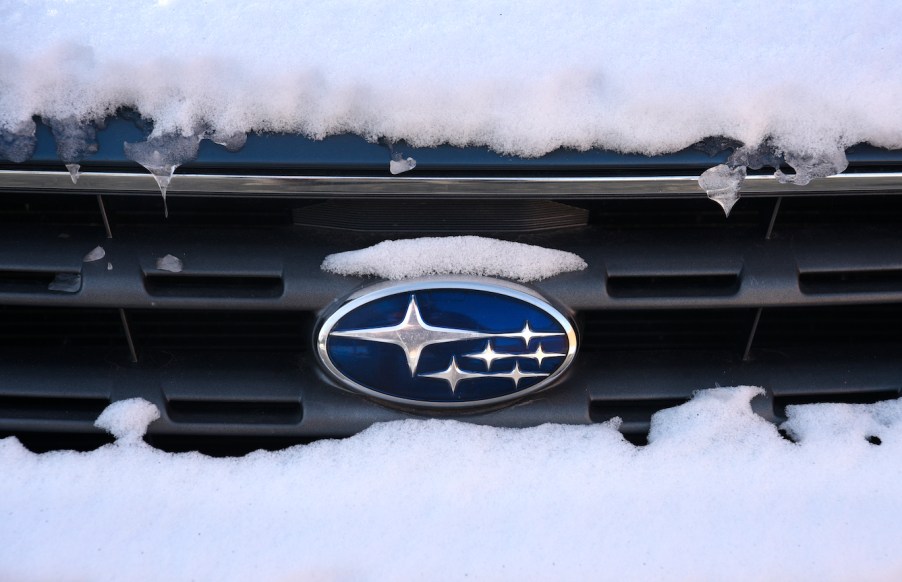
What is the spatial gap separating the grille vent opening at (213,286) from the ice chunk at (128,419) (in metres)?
0.21

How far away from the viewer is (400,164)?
1.20 metres

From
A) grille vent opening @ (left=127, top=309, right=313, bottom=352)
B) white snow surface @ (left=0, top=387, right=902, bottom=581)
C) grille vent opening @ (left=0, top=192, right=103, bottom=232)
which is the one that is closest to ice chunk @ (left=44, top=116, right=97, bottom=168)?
grille vent opening @ (left=0, top=192, right=103, bottom=232)

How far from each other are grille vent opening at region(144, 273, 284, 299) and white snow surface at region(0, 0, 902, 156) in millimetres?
245

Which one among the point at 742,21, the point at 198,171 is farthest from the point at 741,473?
the point at 198,171

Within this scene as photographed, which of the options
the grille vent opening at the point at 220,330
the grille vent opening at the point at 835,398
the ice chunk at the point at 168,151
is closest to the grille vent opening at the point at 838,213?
the grille vent opening at the point at 835,398

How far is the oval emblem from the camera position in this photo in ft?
4.24

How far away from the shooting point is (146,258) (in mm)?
1299

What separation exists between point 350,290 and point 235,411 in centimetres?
33

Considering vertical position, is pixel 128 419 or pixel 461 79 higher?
pixel 461 79

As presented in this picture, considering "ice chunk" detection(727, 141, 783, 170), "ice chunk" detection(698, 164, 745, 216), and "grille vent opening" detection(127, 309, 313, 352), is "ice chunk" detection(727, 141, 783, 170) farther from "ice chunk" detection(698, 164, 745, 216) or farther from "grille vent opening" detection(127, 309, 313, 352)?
"grille vent opening" detection(127, 309, 313, 352)

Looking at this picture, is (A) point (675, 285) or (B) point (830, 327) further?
(B) point (830, 327)

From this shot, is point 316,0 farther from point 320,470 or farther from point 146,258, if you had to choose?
point 320,470

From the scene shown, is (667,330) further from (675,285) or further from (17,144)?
(17,144)

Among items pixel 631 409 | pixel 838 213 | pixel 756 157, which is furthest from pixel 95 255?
pixel 838 213
